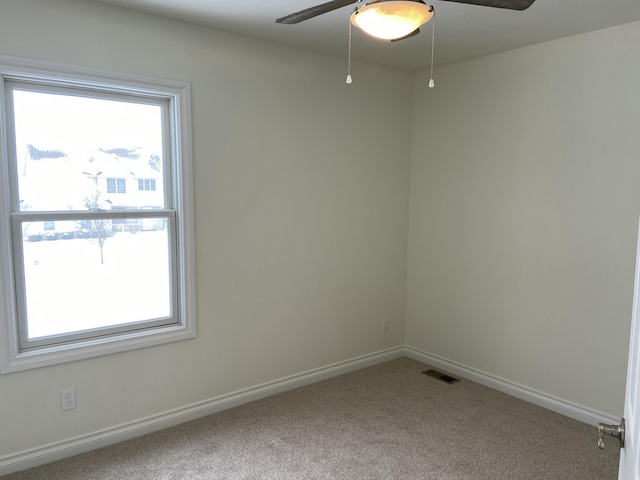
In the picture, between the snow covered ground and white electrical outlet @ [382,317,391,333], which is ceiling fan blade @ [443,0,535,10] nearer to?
the snow covered ground

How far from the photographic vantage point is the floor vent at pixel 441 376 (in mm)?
3670

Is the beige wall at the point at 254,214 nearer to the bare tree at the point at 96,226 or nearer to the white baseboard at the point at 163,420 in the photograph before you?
the white baseboard at the point at 163,420

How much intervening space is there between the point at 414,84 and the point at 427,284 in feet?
5.73

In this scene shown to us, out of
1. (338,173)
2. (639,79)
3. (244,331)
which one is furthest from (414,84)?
(244,331)

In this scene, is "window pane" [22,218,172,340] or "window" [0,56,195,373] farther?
"window pane" [22,218,172,340]

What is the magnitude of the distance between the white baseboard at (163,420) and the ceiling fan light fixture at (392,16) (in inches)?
100

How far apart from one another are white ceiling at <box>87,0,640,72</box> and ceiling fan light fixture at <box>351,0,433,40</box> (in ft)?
3.44

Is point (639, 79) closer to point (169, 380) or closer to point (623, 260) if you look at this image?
point (623, 260)

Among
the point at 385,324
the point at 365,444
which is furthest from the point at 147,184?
the point at 385,324

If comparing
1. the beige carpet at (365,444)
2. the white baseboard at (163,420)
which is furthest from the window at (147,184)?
the beige carpet at (365,444)

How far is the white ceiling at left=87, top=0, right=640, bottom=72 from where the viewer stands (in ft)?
8.06

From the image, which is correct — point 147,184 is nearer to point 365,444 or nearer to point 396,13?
point 396,13

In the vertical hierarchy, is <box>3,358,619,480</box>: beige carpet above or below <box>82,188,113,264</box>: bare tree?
below

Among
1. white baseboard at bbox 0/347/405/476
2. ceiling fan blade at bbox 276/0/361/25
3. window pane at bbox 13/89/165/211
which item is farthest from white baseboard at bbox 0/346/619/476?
ceiling fan blade at bbox 276/0/361/25
